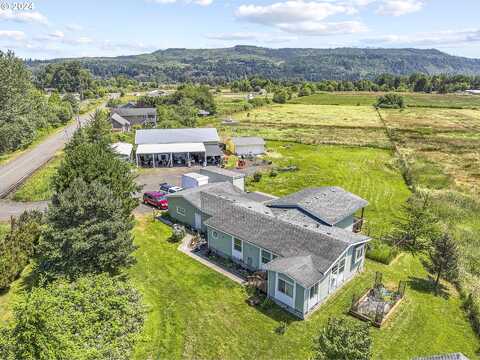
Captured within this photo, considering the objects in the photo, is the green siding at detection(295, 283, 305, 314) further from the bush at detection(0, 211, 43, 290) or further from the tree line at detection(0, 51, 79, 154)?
the tree line at detection(0, 51, 79, 154)

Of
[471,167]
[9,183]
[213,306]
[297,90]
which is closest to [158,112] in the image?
[9,183]

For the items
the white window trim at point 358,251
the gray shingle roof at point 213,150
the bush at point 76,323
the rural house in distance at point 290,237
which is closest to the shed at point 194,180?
the rural house in distance at point 290,237

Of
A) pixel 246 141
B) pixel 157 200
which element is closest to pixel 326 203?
pixel 157 200

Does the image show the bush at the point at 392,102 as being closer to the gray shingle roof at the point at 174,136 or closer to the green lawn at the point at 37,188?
the gray shingle roof at the point at 174,136

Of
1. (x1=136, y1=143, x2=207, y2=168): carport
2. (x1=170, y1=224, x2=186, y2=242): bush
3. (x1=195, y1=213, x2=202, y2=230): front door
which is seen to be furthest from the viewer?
(x1=136, y1=143, x2=207, y2=168): carport

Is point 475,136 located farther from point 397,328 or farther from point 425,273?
point 397,328

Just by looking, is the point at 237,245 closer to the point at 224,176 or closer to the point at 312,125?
the point at 224,176

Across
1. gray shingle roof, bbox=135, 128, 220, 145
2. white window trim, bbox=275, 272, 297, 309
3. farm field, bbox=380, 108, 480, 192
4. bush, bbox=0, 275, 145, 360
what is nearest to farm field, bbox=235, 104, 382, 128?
farm field, bbox=380, 108, 480, 192
